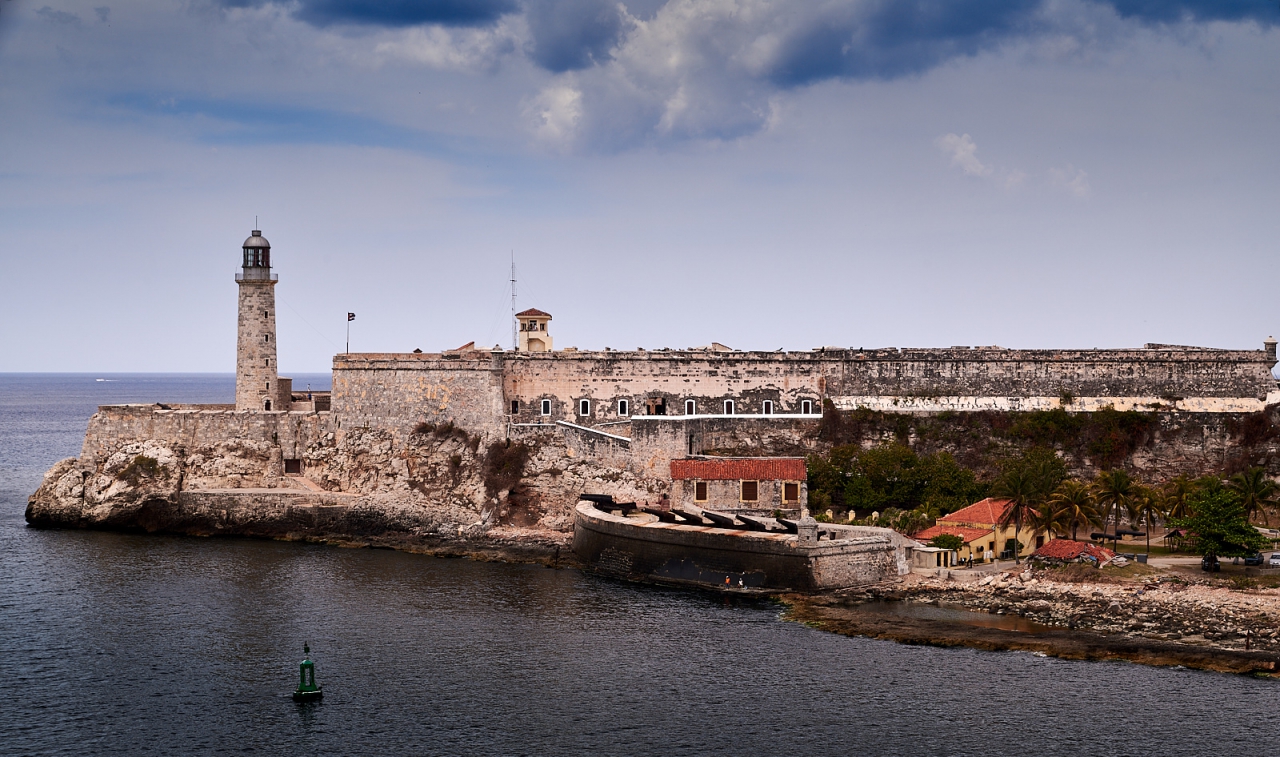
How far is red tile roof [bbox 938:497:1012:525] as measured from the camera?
4466 cm

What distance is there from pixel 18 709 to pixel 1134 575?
33.4 meters

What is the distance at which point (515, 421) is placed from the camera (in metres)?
57.2

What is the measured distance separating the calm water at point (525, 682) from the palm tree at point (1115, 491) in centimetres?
1236

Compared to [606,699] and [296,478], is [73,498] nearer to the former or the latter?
[296,478]

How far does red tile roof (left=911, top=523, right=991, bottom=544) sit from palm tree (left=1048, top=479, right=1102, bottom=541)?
8.75 feet

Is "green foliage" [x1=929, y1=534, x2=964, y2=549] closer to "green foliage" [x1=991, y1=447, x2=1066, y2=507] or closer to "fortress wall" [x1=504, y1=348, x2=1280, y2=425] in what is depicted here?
"green foliage" [x1=991, y1=447, x2=1066, y2=507]

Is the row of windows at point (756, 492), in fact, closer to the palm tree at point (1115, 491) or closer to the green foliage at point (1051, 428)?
the green foliage at point (1051, 428)

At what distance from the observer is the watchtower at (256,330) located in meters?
59.4

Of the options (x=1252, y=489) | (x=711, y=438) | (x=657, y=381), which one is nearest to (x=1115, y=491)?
(x=1252, y=489)

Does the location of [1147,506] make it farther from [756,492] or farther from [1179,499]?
[756,492]

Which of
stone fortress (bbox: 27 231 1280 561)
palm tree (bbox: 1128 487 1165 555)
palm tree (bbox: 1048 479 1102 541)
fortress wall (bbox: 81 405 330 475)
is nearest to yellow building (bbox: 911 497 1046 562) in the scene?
palm tree (bbox: 1048 479 1102 541)

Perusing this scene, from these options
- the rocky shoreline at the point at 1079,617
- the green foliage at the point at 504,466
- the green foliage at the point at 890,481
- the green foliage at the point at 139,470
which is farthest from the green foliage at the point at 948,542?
the green foliage at the point at 139,470

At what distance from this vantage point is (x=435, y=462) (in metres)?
54.8

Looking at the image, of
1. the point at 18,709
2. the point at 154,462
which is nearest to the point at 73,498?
the point at 154,462
